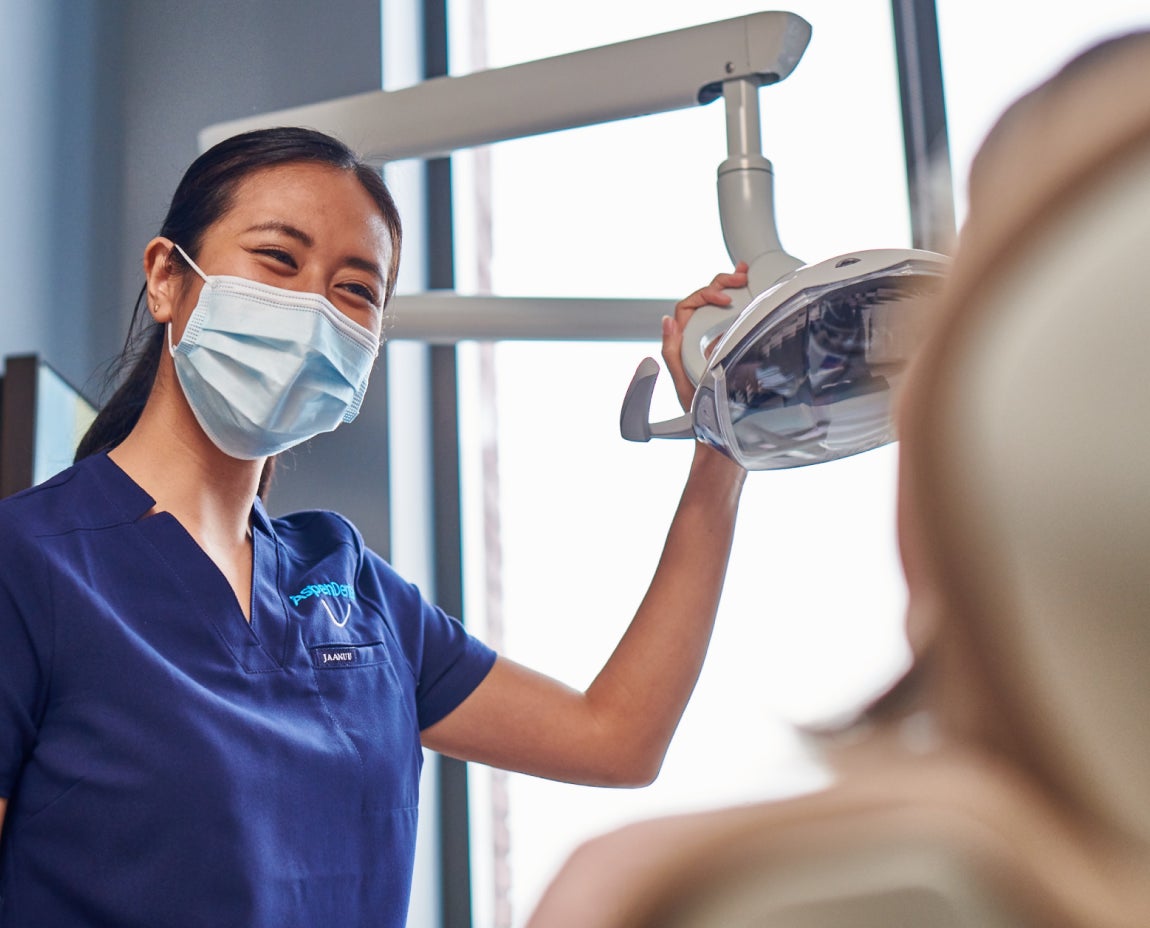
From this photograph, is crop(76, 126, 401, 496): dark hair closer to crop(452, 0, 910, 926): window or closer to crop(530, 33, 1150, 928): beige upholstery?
crop(452, 0, 910, 926): window

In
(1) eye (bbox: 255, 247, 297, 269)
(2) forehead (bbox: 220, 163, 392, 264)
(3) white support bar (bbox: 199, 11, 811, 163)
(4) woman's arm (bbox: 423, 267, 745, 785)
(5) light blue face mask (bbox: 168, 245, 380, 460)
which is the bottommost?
(4) woman's arm (bbox: 423, 267, 745, 785)

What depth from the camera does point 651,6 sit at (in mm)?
2252

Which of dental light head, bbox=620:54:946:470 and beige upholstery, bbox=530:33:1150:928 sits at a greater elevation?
dental light head, bbox=620:54:946:470

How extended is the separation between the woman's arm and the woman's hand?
111 mm

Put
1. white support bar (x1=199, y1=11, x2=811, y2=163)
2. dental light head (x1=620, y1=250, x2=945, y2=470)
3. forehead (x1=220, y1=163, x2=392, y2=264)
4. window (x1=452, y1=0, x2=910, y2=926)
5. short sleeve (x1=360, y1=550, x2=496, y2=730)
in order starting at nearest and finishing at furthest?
dental light head (x1=620, y1=250, x2=945, y2=470) < white support bar (x1=199, y1=11, x2=811, y2=163) < forehead (x1=220, y1=163, x2=392, y2=264) < short sleeve (x1=360, y1=550, x2=496, y2=730) < window (x1=452, y1=0, x2=910, y2=926)

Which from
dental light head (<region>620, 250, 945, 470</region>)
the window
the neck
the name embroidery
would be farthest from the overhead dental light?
the window

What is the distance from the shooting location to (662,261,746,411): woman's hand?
3.40 feet

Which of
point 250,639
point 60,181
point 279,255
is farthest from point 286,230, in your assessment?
point 60,181

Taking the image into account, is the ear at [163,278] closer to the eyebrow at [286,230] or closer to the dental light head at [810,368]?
the eyebrow at [286,230]

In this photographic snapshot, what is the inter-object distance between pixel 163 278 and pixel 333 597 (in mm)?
359

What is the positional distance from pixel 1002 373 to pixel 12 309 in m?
1.58

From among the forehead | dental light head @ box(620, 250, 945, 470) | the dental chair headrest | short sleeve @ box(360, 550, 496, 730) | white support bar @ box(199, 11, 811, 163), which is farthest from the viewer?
short sleeve @ box(360, 550, 496, 730)

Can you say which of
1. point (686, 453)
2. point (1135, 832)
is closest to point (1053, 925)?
point (1135, 832)

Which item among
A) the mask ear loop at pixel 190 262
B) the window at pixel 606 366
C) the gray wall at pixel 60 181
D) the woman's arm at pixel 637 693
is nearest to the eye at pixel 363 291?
the mask ear loop at pixel 190 262
